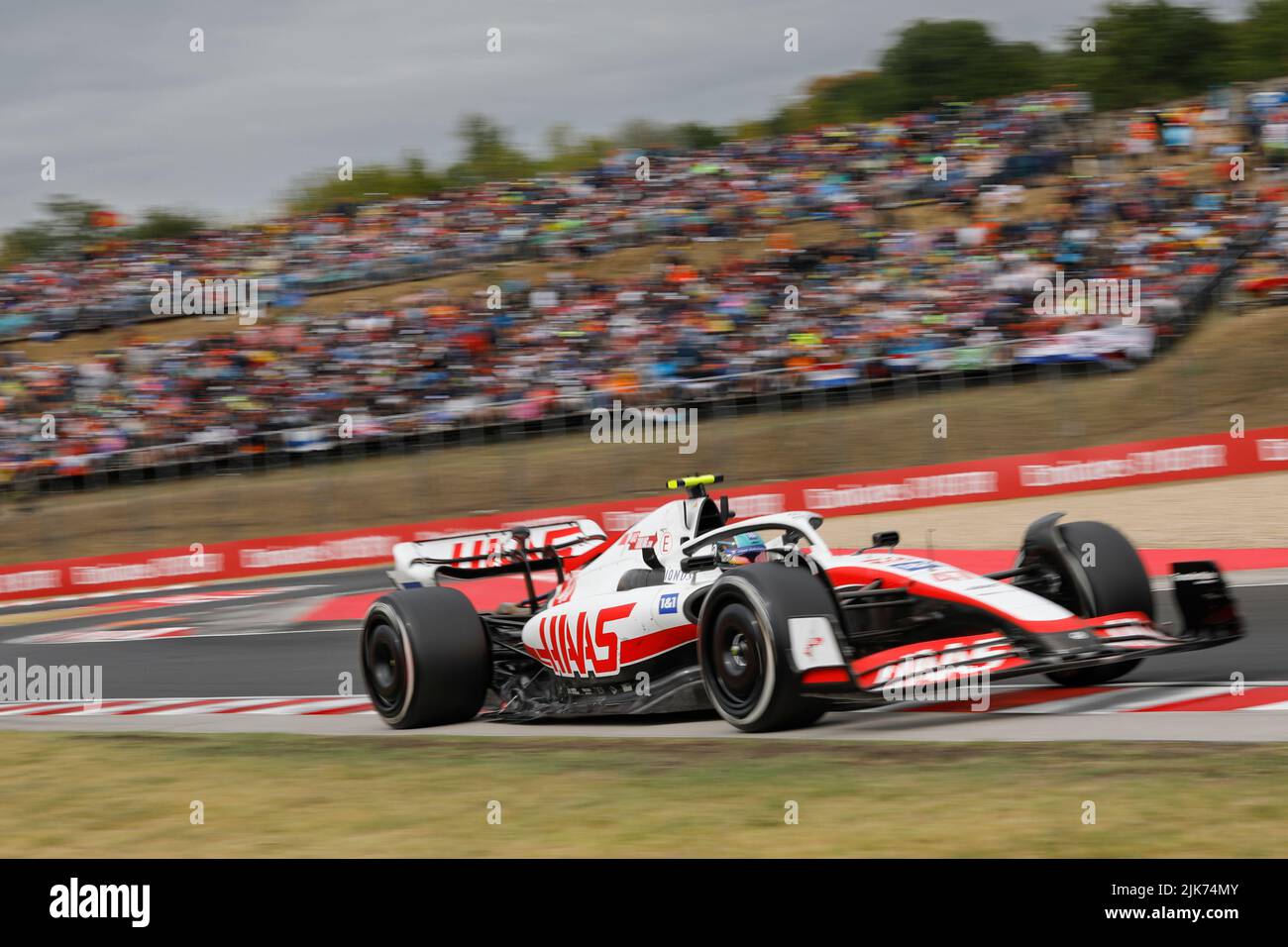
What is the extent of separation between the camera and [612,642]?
8.12m

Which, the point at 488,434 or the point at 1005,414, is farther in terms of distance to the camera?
the point at 488,434

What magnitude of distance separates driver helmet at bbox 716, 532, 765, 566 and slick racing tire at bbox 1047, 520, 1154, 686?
1625 millimetres

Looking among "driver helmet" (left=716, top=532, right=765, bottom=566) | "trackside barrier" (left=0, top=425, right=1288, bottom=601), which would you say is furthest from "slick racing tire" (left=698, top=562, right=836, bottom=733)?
"trackside barrier" (left=0, top=425, right=1288, bottom=601)

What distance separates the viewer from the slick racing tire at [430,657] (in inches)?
346

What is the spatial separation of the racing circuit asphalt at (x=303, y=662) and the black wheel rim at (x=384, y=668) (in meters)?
0.22

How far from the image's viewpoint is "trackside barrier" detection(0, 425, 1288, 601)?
2019 centimetres

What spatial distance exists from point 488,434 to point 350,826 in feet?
60.2

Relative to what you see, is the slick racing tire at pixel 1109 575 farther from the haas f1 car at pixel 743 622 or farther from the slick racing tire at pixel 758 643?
the slick racing tire at pixel 758 643

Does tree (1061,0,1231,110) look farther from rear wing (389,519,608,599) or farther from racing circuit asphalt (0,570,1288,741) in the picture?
rear wing (389,519,608,599)

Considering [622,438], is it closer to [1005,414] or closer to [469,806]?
[1005,414]

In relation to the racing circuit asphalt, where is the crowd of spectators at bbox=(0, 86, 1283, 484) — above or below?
above

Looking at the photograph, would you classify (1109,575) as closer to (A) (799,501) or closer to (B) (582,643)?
(B) (582,643)

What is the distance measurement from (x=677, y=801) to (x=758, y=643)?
144 centimetres
